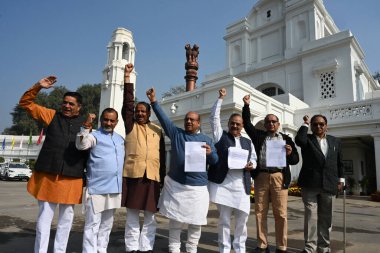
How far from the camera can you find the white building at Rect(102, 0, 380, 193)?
43.5ft

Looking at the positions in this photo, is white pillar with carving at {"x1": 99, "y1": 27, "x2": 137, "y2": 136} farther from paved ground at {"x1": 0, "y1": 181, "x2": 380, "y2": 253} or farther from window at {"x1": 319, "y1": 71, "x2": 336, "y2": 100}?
paved ground at {"x1": 0, "y1": 181, "x2": 380, "y2": 253}

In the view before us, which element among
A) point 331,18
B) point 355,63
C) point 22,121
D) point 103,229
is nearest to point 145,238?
point 103,229

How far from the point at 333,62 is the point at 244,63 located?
23.8 feet

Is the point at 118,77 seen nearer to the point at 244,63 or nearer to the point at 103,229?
the point at 244,63

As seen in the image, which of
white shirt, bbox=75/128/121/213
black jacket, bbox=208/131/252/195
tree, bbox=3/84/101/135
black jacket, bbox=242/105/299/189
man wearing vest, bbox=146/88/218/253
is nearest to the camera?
white shirt, bbox=75/128/121/213

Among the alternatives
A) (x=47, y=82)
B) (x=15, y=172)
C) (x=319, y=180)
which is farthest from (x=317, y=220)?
(x=15, y=172)

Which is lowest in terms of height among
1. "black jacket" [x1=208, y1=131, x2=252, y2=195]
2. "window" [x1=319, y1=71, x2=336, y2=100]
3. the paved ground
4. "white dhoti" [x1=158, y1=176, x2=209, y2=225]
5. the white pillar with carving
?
the paved ground

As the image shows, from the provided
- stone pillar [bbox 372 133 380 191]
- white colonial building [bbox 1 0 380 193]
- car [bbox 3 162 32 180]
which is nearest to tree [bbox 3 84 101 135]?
car [bbox 3 162 32 180]

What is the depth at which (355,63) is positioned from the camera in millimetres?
16812

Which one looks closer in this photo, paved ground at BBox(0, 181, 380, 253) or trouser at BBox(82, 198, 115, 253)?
trouser at BBox(82, 198, 115, 253)

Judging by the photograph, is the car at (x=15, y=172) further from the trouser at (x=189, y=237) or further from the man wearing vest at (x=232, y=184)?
the man wearing vest at (x=232, y=184)

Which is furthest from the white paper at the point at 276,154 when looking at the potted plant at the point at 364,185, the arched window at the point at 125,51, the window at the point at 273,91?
the arched window at the point at 125,51

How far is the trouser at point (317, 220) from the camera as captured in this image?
371cm

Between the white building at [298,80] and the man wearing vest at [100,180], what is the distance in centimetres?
897
